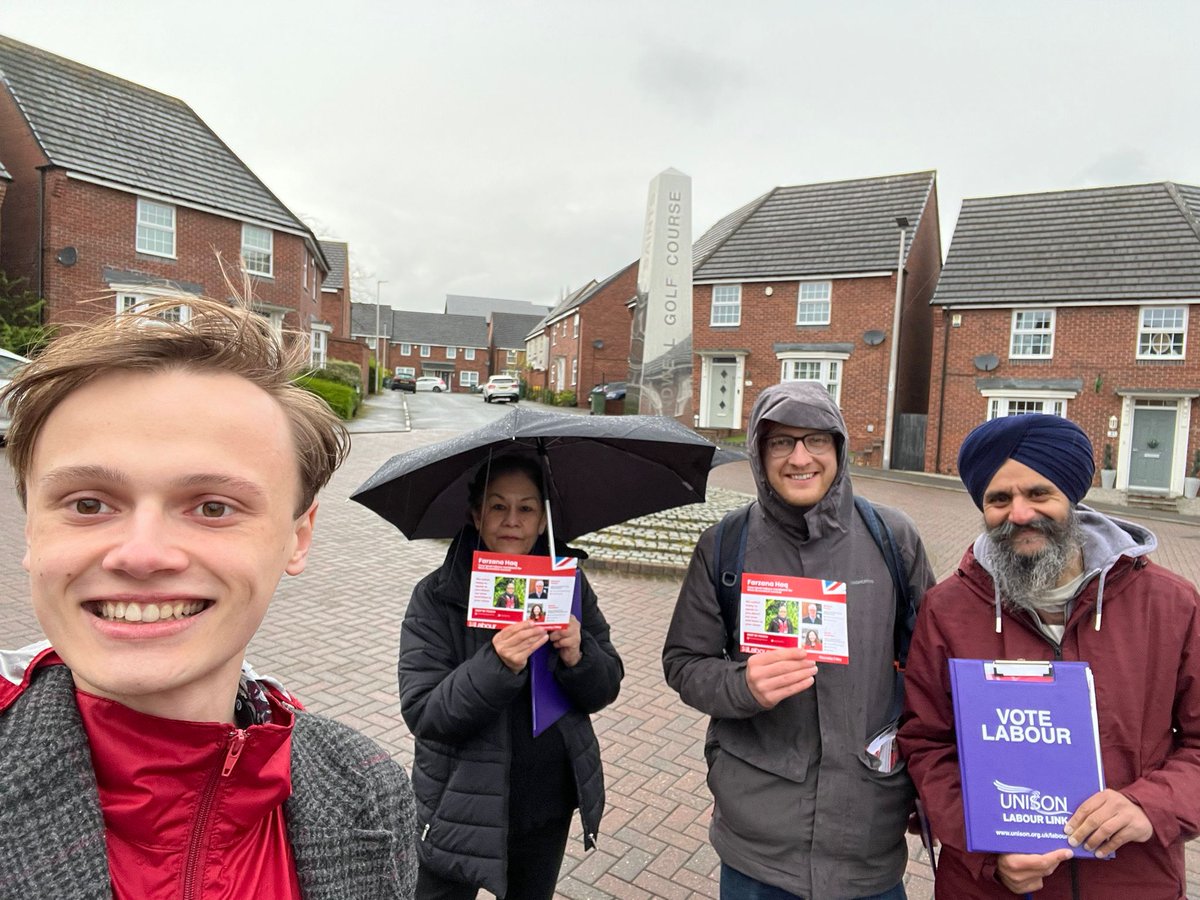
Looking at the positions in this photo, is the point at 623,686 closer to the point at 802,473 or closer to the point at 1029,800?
the point at 802,473

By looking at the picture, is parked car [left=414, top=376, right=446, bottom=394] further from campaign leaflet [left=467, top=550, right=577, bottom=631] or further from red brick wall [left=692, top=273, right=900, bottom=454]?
campaign leaflet [left=467, top=550, right=577, bottom=631]

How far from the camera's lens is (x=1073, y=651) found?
6.30 feet

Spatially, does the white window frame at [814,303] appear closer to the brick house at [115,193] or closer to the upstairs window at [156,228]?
the brick house at [115,193]

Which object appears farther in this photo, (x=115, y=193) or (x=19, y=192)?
(x=115, y=193)

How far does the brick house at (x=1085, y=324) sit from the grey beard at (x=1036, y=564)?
2262 centimetres

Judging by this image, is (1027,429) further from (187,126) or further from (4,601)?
(187,126)

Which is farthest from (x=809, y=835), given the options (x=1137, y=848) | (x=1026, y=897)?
(x=1137, y=848)

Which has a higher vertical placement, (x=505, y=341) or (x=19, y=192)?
(x=505, y=341)

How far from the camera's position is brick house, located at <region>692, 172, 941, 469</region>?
81.7 feet

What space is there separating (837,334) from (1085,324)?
7.12m

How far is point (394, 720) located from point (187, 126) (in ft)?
86.0

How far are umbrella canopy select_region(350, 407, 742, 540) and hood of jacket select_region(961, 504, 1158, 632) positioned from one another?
87 cm

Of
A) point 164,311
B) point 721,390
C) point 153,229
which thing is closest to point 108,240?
point 153,229

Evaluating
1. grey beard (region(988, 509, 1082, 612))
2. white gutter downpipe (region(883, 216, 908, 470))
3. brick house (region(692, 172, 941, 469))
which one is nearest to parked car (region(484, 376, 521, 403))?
brick house (region(692, 172, 941, 469))
